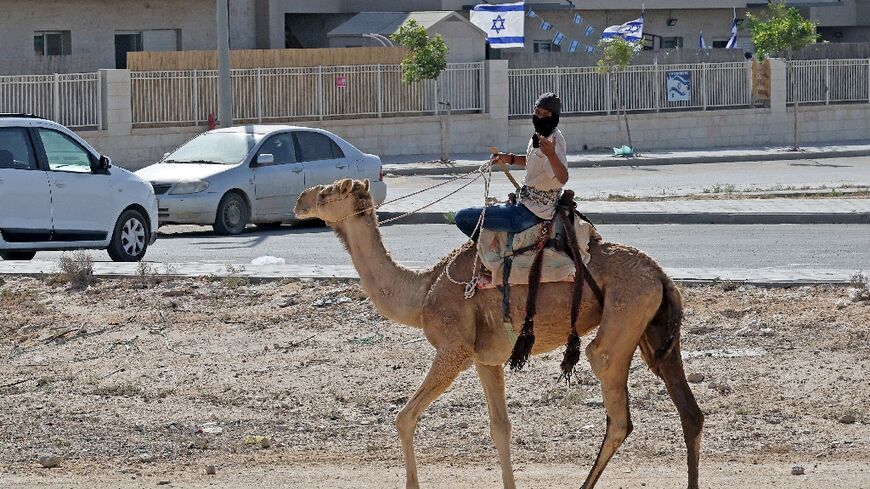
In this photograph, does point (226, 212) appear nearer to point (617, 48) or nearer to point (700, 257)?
point (700, 257)

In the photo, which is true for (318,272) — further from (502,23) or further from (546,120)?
(502,23)

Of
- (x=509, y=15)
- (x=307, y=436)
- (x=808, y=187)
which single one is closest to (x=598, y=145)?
(x=509, y=15)

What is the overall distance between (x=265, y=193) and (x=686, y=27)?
3416 centimetres

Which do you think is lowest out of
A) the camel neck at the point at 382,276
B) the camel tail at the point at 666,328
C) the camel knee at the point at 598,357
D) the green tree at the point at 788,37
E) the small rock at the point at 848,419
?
the small rock at the point at 848,419

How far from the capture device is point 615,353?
27.2 feet

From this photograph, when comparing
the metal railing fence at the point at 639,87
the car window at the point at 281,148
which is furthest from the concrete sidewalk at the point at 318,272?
the metal railing fence at the point at 639,87

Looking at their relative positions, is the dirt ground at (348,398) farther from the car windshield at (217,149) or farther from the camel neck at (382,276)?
the car windshield at (217,149)

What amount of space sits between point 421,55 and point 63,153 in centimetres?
1870

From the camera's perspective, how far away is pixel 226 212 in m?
22.2

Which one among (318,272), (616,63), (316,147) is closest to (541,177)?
(318,272)

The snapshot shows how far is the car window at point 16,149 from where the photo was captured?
1712 cm

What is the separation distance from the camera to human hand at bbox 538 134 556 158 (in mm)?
8359

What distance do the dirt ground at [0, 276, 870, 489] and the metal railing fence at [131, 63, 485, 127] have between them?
19122 millimetres

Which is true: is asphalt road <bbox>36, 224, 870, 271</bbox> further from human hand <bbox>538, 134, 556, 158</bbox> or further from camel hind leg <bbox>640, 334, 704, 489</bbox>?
human hand <bbox>538, 134, 556, 158</bbox>
